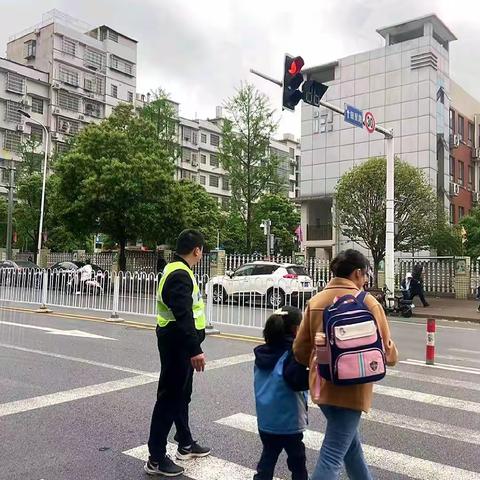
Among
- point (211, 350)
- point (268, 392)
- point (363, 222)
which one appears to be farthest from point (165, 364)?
point (363, 222)

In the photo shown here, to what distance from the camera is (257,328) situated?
12.7m

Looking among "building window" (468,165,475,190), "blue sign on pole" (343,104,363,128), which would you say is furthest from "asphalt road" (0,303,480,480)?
"building window" (468,165,475,190)

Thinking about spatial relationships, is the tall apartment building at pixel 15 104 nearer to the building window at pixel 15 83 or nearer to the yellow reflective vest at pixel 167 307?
the building window at pixel 15 83

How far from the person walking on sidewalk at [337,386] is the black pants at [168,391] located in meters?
1.25

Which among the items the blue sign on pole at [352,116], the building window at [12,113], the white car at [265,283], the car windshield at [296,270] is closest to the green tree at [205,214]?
the building window at [12,113]

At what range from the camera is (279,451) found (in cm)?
346

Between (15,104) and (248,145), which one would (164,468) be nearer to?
(248,145)

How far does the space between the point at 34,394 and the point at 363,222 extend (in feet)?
58.2

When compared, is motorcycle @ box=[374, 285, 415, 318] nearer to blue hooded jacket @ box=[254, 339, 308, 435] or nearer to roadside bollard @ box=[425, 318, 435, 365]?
roadside bollard @ box=[425, 318, 435, 365]

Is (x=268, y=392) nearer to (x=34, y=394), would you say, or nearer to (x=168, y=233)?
(x=34, y=394)

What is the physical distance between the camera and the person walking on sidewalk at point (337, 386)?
3.17m

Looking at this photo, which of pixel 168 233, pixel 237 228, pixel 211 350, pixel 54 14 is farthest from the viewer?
pixel 54 14

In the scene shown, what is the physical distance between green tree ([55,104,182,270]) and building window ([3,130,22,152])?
94.2 feet

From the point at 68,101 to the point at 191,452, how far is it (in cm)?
6032
